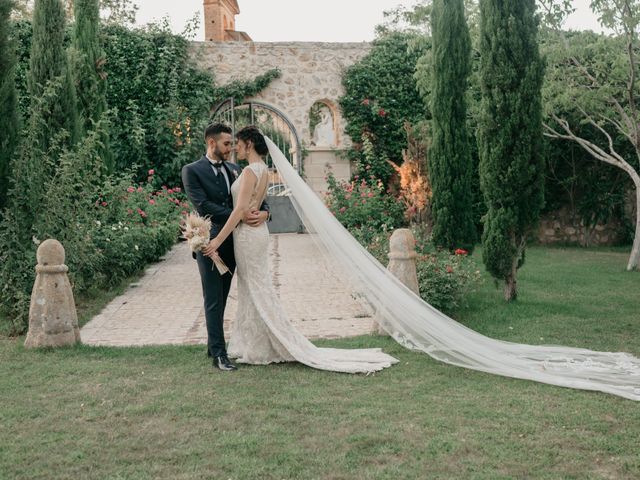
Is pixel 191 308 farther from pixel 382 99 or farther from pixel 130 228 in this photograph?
pixel 382 99

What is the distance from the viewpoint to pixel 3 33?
22.6 ft

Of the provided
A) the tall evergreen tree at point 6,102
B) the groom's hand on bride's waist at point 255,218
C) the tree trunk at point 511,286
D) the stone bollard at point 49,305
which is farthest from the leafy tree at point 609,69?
the stone bollard at point 49,305

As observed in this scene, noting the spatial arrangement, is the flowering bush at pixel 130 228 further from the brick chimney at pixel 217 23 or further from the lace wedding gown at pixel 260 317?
the brick chimney at pixel 217 23

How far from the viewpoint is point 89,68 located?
1283 centimetres

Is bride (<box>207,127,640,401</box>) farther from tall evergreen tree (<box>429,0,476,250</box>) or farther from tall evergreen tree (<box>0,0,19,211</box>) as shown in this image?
tall evergreen tree (<box>429,0,476,250</box>)

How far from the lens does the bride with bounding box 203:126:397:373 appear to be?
5066 mm

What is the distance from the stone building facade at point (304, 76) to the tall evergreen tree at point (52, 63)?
6.13 m

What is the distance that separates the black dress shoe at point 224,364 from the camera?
16.5 ft

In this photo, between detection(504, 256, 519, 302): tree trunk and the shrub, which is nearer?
the shrub

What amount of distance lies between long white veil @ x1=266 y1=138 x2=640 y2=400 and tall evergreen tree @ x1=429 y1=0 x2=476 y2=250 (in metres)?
4.49

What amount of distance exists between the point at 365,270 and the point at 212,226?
4.30 feet

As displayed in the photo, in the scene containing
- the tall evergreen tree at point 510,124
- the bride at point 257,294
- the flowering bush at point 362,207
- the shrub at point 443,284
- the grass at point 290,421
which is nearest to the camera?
the grass at point 290,421

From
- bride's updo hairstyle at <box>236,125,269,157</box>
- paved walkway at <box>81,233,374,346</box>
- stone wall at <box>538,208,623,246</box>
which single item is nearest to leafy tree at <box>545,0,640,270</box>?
stone wall at <box>538,208,623,246</box>

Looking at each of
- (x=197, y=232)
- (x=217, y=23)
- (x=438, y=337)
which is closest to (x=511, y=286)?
(x=438, y=337)
